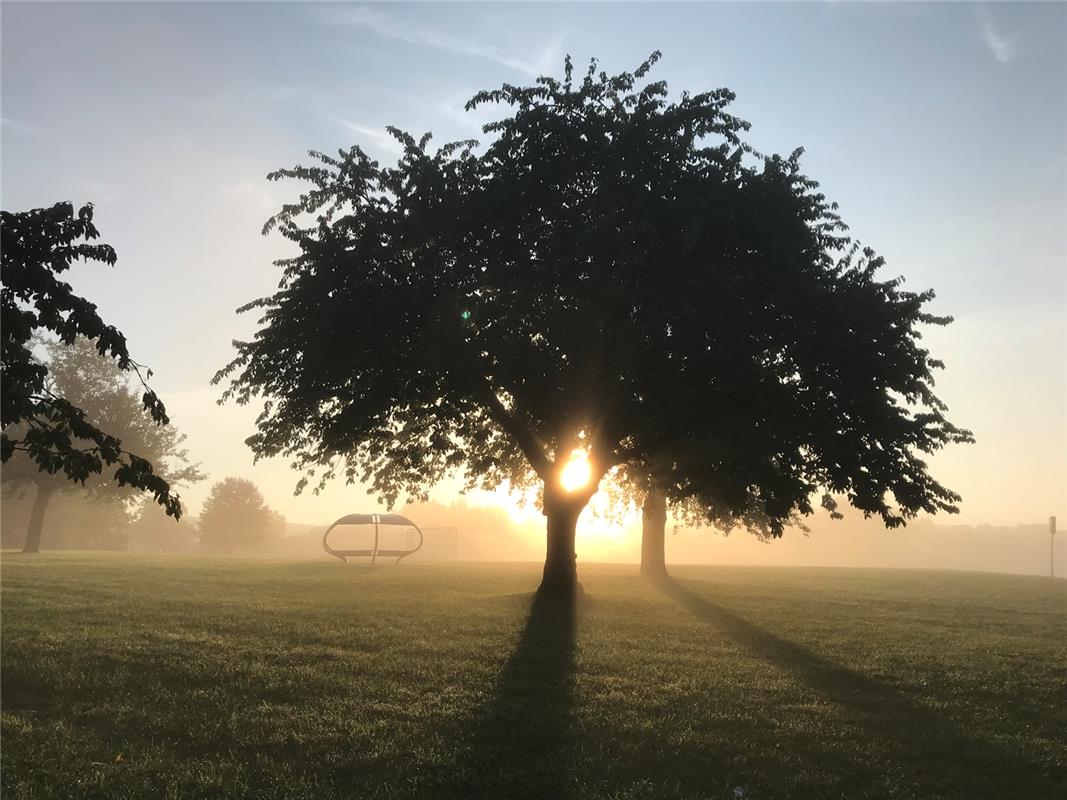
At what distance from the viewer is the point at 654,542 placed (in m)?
39.4

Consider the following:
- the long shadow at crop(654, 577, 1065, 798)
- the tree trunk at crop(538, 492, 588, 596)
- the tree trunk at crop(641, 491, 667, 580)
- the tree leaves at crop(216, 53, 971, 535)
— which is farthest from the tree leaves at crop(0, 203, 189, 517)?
the tree trunk at crop(641, 491, 667, 580)

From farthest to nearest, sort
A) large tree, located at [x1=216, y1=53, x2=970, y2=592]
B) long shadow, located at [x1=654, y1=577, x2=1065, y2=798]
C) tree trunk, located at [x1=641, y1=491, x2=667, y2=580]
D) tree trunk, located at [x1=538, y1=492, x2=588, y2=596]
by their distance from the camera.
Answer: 1. tree trunk, located at [x1=641, y1=491, x2=667, y2=580]
2. tree trunk, located at [x1=538, y1=492, x2=588, y2=596]
3. large tree, located at [x1=216, y1=53, x2=970, y2=592]
4. long shadow, located at [x1=654, y1=577, x2=1065, y2=798]

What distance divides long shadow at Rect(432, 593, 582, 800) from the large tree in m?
8.51

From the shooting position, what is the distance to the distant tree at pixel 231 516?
312ft

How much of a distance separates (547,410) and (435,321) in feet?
14.6

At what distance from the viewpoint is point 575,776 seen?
7.89 m

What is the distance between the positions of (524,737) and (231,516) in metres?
94.4

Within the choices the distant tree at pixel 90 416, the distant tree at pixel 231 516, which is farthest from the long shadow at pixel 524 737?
the distant tree at pixel 231 516

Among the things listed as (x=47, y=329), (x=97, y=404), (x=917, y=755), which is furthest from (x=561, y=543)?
(x=97, y=404)

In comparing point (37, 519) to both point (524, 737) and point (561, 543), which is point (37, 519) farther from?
point (524, 737)

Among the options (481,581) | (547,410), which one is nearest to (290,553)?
(481,581)

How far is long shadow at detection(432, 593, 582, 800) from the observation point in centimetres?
758

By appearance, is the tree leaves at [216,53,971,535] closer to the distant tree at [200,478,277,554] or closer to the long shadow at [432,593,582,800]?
the long shadow at [432,593,582,800]

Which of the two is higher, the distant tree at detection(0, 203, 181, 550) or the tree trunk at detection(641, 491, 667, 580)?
the distant tree at detection(0, 203, 181, 550)
